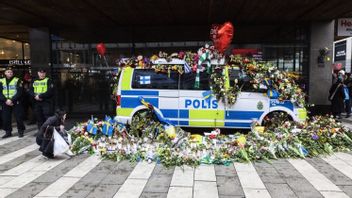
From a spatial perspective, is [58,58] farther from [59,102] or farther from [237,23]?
[237,23]

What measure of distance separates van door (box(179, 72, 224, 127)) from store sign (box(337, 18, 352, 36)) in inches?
275

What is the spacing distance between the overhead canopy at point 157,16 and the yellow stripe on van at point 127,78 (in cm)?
198

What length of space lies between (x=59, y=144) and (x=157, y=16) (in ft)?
20.4

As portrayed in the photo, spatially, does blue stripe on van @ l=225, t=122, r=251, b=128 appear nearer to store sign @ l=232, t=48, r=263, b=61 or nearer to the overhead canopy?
the overhead canopy

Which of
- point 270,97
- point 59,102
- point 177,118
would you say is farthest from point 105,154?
point 59,102

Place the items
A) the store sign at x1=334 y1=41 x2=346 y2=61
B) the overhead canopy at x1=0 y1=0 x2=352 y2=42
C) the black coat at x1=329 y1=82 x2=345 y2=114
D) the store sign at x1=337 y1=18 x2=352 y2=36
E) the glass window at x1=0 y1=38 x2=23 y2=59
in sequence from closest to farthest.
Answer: the overhead canopy at x1=0 y1=0 x2=352 y2=42 < the black coat at x1=329 y1=82 x2=345 y2=114 < the store sign at x1=337 y1=18 x2=352 y2=36 < the glass window at x1=0 y1=38 x2=23 y2=59 < the store sign at x1=334 y1=41 x2=346 y2=61

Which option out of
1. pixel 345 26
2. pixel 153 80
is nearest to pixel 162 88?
pixel 153 80

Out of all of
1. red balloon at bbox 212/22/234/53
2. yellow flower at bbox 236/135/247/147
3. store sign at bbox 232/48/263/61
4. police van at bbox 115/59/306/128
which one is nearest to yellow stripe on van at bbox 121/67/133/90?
police van at bbox 115/59/306/128

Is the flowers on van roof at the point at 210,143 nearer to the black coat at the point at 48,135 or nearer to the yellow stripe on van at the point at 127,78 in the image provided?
the black coat at the point at 48,135

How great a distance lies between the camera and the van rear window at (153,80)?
8.38 m

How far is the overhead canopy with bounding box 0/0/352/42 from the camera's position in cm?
920

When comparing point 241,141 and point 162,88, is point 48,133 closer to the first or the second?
point 162,88

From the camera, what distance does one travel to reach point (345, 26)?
12023 millimetres

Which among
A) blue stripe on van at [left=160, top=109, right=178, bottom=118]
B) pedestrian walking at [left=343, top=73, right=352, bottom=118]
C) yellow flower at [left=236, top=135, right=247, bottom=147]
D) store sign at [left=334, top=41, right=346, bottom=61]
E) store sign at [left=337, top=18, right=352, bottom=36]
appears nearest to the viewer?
yellow flower at [left=236, top=135, right=247, bottom=147]
